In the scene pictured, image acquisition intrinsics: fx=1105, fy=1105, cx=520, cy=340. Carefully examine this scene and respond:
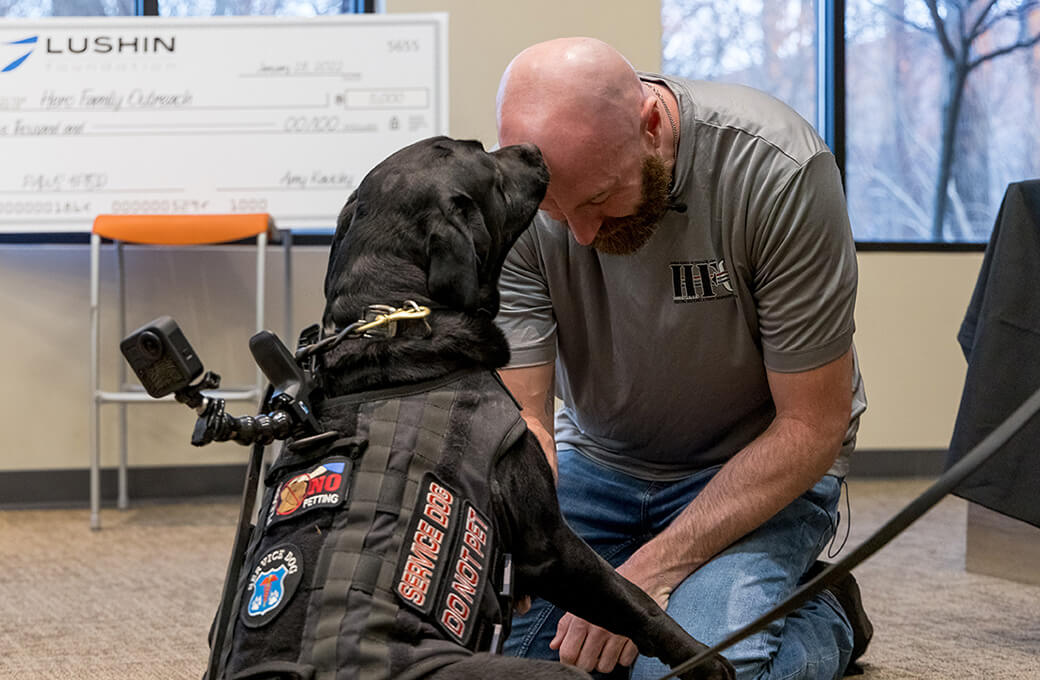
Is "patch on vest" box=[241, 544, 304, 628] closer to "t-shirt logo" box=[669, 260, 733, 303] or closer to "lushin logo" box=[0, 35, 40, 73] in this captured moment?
"t-shirt logo" box=[669, 260, 733, 303]

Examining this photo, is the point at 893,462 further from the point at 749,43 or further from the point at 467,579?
the point at 467,579

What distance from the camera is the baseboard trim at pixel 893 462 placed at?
4.15m

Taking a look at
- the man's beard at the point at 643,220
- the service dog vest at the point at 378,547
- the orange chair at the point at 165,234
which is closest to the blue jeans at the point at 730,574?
the man's beard at the point at 643,220

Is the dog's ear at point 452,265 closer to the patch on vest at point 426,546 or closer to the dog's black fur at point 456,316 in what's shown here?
the dog's black fur at point 456,316

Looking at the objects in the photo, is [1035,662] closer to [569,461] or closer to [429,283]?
[569,461]

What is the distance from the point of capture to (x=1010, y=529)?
2381 millimetres

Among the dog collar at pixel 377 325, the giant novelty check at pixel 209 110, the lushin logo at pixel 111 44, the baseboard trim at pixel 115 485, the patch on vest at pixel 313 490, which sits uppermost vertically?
the lushin logo at pixel 111 44

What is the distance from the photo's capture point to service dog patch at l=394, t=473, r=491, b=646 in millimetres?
1021

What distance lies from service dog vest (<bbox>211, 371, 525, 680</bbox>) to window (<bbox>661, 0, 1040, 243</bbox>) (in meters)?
3.56

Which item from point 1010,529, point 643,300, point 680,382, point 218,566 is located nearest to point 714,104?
point 643,300

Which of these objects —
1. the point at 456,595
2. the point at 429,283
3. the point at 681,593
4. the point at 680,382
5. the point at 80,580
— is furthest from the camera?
the point at 80,580

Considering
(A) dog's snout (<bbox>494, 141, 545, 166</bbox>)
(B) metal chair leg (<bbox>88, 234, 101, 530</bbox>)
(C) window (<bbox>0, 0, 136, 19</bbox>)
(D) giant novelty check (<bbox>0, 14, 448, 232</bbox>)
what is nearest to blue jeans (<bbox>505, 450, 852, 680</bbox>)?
(A) dog's snout (<bbox>494, 141, 545, 166</bbox>)

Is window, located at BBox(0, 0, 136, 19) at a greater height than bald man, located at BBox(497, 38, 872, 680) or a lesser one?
greater

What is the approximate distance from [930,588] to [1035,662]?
0.57 metres
